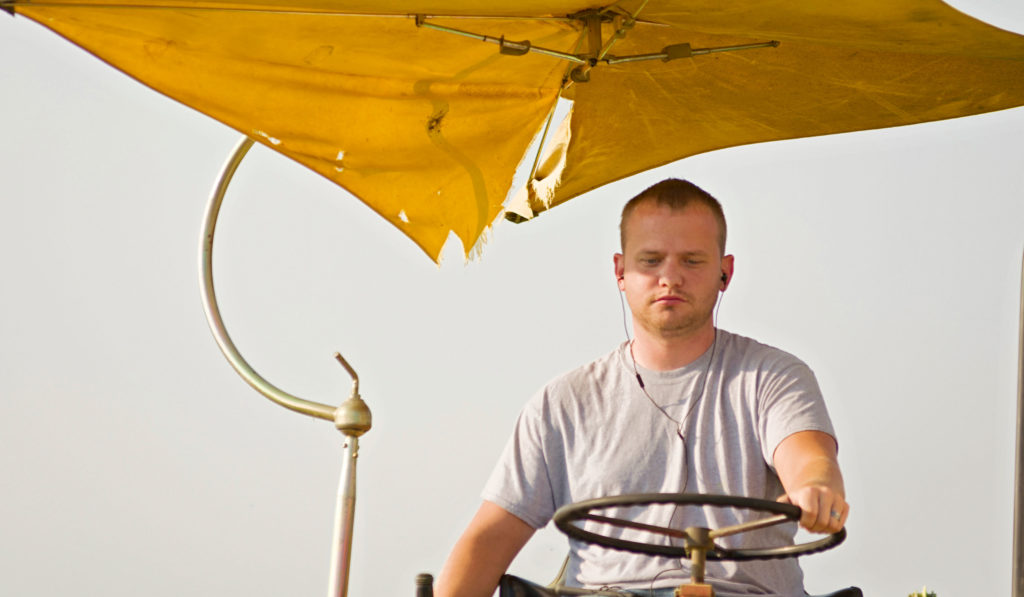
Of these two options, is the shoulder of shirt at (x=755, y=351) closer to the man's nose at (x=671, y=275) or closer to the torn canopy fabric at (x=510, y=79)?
the man's nose at (x=671, y=275)

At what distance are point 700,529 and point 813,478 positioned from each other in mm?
611

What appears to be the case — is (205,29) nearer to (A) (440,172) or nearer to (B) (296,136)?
(B) (296,136)

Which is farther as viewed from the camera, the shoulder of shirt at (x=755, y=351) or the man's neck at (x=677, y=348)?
the man's neck at (x=677, y=348)

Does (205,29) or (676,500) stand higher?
(205,29)

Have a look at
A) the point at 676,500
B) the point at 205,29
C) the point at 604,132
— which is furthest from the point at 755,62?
the point at 676,500

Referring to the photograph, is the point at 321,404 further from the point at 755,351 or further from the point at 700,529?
the point at 700,529

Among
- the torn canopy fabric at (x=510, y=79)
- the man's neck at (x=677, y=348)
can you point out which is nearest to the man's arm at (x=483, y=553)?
the man's neck at (x=677, y=348)

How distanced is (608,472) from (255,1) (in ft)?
4.83

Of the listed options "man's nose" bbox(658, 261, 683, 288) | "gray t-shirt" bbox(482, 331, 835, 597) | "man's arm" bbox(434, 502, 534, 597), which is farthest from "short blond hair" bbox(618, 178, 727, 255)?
"man's arm" bbox(434, 502, 534, 597)

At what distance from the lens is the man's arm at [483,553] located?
327 centimetres

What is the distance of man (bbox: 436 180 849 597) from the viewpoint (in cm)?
306

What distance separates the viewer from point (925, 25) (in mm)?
3395

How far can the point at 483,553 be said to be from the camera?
130 inches

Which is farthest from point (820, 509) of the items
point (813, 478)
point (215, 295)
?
point (215, 295)
